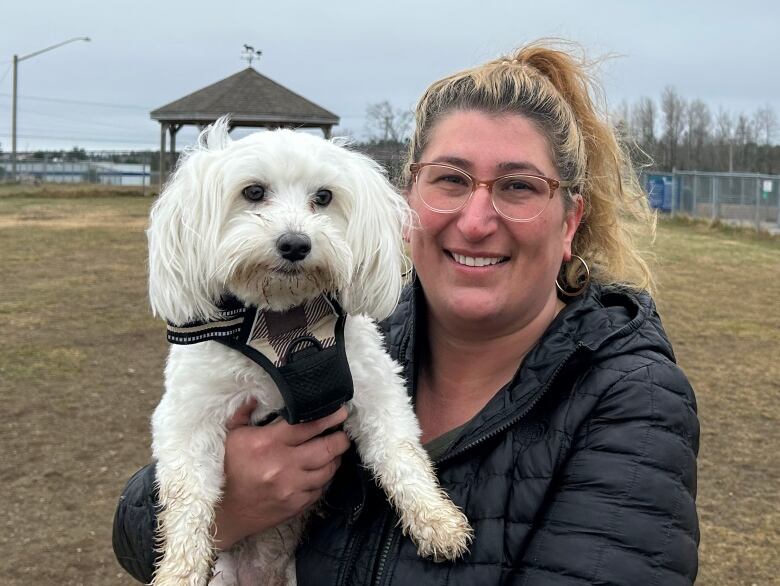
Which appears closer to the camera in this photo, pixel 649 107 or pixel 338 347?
pixel 338 347

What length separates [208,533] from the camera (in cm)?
218

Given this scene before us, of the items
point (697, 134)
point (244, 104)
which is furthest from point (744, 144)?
point (244, 104)

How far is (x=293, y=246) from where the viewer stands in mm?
2045

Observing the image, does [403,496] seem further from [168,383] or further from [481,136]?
[481,136]

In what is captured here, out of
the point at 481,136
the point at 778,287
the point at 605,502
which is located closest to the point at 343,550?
the point at 605,502

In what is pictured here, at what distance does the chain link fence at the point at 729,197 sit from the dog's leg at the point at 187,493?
24196 millimetres

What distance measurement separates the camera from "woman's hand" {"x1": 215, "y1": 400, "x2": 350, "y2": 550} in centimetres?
Result: 212

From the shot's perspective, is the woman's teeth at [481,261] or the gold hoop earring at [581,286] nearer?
the woman's teeth at [481,261]

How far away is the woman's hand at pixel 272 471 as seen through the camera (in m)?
2.12

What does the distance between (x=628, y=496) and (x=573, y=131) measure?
1109 millimetres

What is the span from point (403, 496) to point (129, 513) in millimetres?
834

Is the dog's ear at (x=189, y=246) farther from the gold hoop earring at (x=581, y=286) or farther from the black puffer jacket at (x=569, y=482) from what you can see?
the gold hoop earring at (x=581, y=286)

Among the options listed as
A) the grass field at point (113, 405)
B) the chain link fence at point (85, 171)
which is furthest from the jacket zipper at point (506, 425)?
the chain link fence at point (85, 171)

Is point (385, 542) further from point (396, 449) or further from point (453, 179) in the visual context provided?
point (453, 179)
